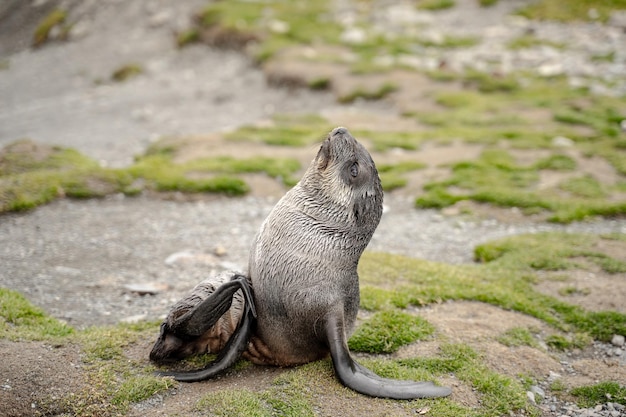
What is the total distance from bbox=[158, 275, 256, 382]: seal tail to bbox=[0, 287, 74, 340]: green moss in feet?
4.36

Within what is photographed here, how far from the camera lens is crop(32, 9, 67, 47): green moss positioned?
1005 inches

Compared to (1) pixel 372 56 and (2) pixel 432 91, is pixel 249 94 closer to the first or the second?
(1) pixel 372 56

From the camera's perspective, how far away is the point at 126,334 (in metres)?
5.95

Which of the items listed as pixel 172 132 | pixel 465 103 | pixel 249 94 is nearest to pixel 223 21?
pixel 249 94

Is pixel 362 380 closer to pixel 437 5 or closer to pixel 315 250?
pixel 315 250

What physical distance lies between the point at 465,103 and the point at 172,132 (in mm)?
7480

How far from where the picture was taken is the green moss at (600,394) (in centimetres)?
562

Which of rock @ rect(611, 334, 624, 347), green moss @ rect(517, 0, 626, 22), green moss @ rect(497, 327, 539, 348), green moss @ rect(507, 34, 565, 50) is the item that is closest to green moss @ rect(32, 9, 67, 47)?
green moss @ rect(507, 34, 565, 50)

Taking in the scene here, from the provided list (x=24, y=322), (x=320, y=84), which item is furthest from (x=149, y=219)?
(x=320, y=84)

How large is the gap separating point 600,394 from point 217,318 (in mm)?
3392

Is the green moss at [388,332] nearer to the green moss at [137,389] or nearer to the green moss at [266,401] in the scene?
the green moss at [266,401]

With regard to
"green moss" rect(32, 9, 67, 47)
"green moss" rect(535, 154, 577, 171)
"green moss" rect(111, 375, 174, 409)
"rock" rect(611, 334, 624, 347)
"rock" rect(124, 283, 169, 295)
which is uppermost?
"green moss" rect(32, 9, 67, 47)

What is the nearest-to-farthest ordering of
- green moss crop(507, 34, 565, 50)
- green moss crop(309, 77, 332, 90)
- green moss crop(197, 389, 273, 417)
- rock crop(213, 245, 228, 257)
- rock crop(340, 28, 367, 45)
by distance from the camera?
green moss crop(197, 389, 273, 417)
rock crop(213, 245, 228, 257)
green moss crop(309, 77, 332, 90)
green moss crop(507, 34, 565, 50)
rock crop(340, 28, 367, 45)

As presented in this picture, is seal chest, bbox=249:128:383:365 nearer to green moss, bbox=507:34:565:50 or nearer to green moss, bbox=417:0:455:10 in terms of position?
green moss, bbox=507:34:565:50
